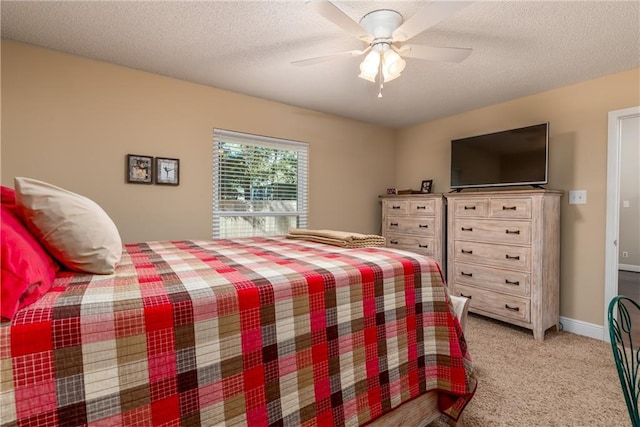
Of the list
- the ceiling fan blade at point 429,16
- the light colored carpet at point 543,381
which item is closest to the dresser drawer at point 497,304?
the light colored carpet at point 543,381

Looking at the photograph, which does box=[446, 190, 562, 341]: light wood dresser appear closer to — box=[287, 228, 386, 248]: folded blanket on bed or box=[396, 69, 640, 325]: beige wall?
Result: box=[396, 69, 640, 325]: beige wall

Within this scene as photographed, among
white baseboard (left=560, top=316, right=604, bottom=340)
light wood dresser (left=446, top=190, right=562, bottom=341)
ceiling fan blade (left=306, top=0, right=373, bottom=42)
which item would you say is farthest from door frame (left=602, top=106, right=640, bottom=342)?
ceiling fan blade (left=306, top=0, right=373, bottom=42)

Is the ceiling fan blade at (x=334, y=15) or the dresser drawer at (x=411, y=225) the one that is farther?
the dresser drawer at (x=411, y=225)

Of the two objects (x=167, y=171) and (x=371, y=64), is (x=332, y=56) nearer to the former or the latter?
(x=371, y=64)

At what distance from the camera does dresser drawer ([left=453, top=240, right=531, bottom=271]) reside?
112 inches

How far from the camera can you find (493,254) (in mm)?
3064

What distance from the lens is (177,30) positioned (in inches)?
83.0

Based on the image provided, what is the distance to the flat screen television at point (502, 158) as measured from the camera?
2949mm

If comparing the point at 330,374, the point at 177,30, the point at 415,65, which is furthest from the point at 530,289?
the point at 177,30

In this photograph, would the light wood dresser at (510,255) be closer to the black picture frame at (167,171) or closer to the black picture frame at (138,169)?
the black picture frame at (167,171)

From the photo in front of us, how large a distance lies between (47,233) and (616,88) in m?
4.05

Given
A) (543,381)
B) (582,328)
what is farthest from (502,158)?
(543,381)

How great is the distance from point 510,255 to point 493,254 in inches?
6.2

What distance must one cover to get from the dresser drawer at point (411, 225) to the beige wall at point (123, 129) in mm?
1021
